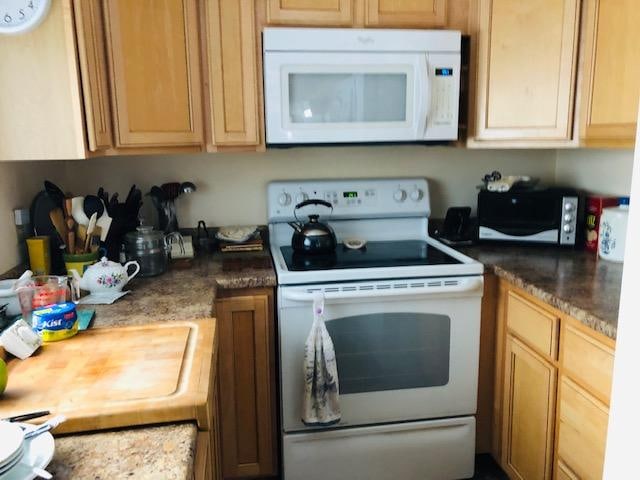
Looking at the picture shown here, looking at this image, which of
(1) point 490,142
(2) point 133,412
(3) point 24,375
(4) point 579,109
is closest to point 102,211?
(3) point 24,375

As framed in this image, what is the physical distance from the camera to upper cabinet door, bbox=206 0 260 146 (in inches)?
76.7

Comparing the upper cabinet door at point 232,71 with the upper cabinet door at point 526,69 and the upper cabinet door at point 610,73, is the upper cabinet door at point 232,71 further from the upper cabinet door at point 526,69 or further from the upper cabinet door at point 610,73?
the upper cabinet door at point 610,73

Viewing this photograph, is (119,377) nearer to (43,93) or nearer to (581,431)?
(43,93)

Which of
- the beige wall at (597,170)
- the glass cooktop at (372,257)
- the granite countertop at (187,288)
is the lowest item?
the granite countertop at (187,288)

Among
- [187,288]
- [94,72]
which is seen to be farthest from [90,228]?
[94,72]

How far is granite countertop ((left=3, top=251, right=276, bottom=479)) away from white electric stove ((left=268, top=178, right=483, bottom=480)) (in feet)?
0.59

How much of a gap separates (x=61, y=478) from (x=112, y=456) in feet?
0.29

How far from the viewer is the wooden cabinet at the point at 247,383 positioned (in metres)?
1.93

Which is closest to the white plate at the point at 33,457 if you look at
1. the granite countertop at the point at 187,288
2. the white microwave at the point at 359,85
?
the granite countertop at the point at 187,288

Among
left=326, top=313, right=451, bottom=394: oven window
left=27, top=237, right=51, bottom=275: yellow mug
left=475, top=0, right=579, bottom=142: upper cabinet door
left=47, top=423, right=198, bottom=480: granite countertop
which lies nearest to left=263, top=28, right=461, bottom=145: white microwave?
left=475, top=0, right=579, bottom=142: upper cabinet door

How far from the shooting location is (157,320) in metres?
1.48

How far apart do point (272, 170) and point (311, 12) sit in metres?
0.73

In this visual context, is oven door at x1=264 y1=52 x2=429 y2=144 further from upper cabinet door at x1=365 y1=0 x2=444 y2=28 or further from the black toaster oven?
the black toaster oven

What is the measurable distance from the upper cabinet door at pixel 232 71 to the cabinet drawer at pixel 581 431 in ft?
4.64
